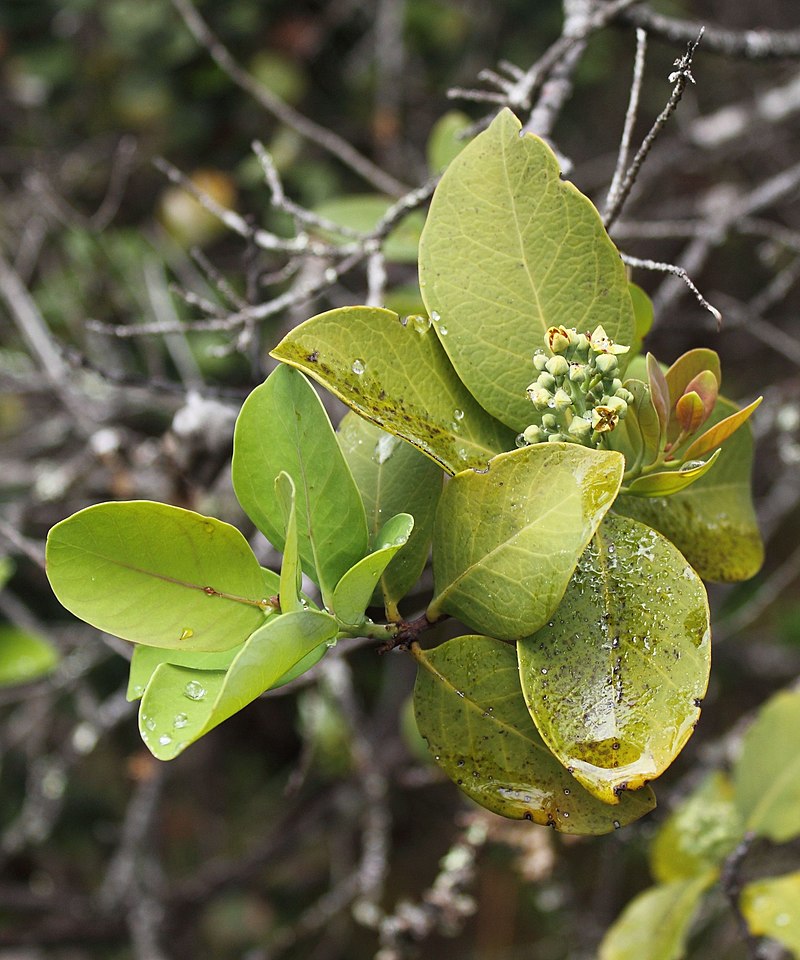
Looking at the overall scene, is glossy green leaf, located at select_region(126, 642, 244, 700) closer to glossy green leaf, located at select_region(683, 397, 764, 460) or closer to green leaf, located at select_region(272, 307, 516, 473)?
green leaf, located at select_region(272, 307, 516, 473)

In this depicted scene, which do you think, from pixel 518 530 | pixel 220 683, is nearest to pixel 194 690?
pixel 220 683

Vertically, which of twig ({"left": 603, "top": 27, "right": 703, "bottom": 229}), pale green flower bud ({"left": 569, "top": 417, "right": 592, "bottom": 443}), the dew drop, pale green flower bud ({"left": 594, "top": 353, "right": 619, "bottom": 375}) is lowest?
the dew drop

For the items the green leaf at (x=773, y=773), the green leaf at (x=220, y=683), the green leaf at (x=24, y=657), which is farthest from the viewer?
the green leaf at (x=24, y=657)

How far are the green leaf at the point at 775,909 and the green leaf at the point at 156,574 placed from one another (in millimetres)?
659

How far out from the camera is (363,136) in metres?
2.04

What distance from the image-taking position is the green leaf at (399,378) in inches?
20.9

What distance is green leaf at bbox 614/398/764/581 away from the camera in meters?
0.66

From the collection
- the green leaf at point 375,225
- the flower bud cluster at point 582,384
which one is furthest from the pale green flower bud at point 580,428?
the green leaf at point 375,225

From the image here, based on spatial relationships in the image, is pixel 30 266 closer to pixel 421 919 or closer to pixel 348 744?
pixel 348 744

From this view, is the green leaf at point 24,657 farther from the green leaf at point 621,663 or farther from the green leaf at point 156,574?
the green leaf at point 621,663

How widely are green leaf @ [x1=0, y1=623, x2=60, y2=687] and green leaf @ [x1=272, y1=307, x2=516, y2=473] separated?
0.93 metres

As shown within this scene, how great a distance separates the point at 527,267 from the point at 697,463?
0.58 ft

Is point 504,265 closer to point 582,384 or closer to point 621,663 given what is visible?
point 582,384

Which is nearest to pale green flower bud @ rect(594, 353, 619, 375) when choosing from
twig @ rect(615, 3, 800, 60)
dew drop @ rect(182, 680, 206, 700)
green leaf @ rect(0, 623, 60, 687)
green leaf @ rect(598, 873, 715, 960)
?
dew drop @ rect(182, 680, 206, 700)
